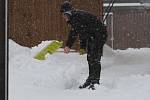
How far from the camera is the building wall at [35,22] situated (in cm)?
1455

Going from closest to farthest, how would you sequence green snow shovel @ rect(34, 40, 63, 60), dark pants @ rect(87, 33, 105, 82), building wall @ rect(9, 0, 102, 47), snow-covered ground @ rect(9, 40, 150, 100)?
1. snow-covered ground @ rect(9, 40, 150, 100)
2. dark pants @ rect(87, 33, 105, 82)
3. green snow shovel @ rect(34, 40, 63, 60)
4. building wall @ rect(9, 0, 102, 47)

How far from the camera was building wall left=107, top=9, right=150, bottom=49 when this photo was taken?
30.7 m

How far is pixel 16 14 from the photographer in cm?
1456

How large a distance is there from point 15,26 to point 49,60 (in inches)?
143

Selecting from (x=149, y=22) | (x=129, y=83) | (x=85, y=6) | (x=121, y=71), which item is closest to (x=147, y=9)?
(x=149, y=22)

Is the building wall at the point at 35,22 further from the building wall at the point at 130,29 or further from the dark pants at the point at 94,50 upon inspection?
the building wall at the point at 130,29

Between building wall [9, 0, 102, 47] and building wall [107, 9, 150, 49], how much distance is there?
51.8 ft

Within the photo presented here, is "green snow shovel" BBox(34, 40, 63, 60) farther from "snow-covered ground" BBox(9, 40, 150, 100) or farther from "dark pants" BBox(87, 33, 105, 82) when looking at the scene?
"dark pants" BBox(87, 33, 105, 82)

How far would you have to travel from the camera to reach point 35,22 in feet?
47.8

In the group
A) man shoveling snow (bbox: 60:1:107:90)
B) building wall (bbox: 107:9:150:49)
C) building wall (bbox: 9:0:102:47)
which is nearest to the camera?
man shoveling snow (bbox: 60:1:107:90)

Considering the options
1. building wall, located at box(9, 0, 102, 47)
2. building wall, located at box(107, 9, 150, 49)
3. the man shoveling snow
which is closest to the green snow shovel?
the man shoveling snow

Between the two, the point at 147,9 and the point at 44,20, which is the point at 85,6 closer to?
the point at 44,20

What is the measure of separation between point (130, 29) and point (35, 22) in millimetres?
17622

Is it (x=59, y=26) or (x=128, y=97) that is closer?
(x=128, y=97)
